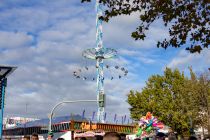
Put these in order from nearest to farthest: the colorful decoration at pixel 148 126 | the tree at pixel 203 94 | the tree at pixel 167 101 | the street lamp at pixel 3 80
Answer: the street lamp at pixel 3 80 → the colorful decoration at pixel 148 126 → the tree at pixel 203 94 → the tree at pixel 167 101

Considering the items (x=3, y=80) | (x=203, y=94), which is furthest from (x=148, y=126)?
(x=3, y=80)

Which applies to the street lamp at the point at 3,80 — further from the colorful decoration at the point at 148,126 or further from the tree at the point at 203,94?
the tree at the point at 203,94

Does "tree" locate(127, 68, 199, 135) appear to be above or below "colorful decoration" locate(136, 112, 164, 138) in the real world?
above

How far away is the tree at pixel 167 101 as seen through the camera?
5438 centimetres

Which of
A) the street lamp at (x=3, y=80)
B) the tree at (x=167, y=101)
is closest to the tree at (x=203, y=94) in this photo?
the tree at (x=167, y=101)

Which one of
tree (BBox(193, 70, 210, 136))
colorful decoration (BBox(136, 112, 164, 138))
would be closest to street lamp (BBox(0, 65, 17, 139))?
colorful decoration (BBox(136, 112, 164, 138))

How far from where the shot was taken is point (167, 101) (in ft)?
182

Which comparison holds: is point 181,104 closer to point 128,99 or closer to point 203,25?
point 128,99

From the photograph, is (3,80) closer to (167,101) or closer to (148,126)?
(148,126)

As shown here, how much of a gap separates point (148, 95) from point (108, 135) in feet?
169

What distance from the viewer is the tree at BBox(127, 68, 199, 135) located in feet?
178

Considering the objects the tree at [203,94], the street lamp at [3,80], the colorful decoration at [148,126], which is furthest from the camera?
the tree at [203,94]

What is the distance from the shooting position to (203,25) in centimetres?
1021

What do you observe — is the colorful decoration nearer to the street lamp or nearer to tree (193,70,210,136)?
tree (193,70,210,136)
